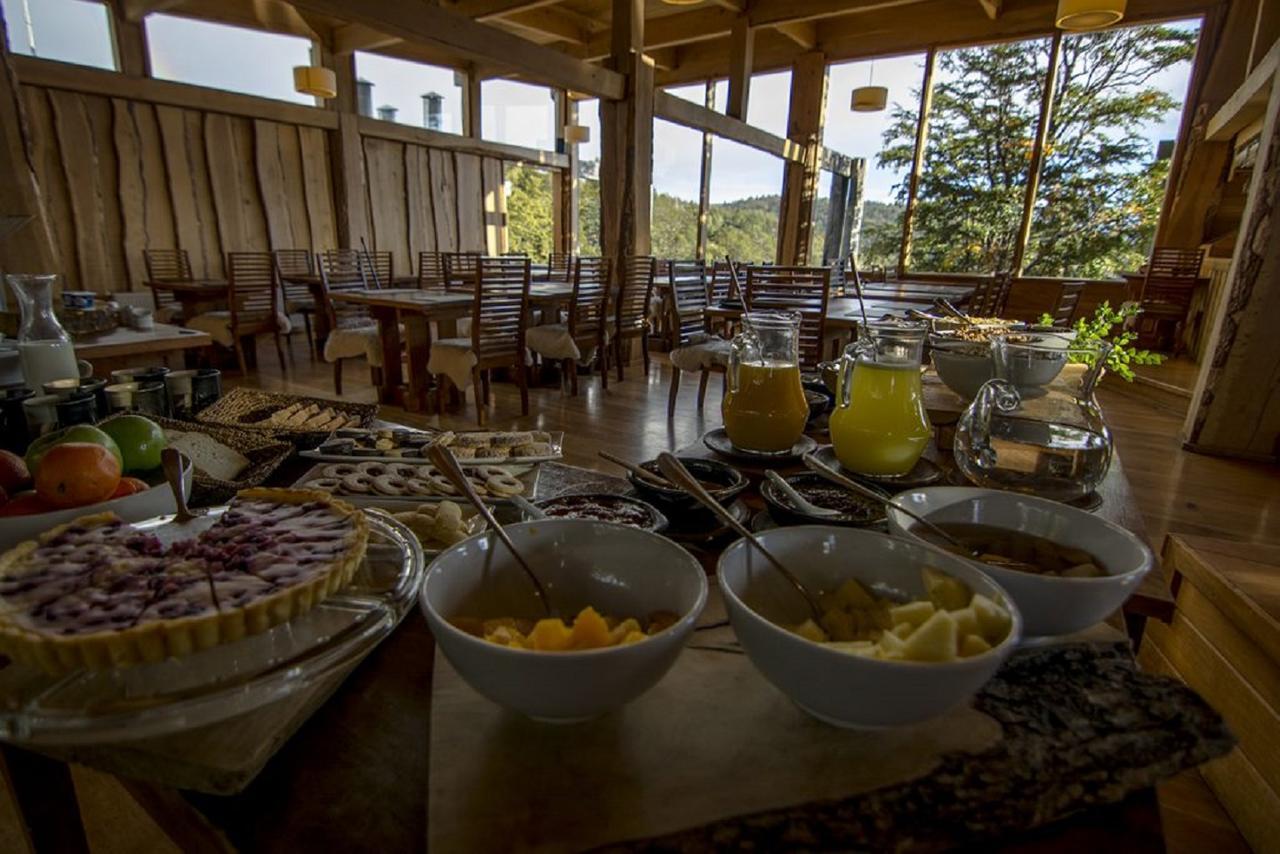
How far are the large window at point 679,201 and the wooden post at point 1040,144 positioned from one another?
396cm

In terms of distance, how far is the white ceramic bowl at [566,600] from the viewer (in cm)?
41

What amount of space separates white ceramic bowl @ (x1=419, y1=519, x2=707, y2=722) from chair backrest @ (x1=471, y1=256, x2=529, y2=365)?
10.9 feet

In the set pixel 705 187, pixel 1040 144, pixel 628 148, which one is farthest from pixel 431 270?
pixel 1040 144

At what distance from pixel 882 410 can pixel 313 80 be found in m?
6.85

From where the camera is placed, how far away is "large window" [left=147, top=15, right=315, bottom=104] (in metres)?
6.23

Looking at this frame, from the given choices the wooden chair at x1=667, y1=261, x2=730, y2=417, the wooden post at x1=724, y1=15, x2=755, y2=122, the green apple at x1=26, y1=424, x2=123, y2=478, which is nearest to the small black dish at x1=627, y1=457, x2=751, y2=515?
the green apple at x1=26, y1=424, x2=123, y2=478

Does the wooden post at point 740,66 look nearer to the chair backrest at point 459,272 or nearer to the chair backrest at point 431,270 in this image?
the chair backrest at point 459,272

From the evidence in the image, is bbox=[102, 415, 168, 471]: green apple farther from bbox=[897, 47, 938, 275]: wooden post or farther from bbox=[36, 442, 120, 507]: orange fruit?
bbox=[897, 47, 938, 275]: wooden post

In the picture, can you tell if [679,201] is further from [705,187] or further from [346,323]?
[346,323]

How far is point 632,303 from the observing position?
513 cm

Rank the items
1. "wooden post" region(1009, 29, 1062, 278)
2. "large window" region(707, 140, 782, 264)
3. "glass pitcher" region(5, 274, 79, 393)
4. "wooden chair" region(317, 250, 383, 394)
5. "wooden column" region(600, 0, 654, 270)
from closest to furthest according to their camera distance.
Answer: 1. "glass pitcher" region(5, 274, 79, 393)
2. "wooden chair" region(317, 250, 383, 394)
3. "wooden column" region(600, 0, 654, 270)
4. "wooden post" region(1009, 29, 1062, 278)
5. "large window" region(707, 140, 782, 264)

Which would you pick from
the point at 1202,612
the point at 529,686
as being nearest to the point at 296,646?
the point at 529,686

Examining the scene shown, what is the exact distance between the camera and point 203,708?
438mm

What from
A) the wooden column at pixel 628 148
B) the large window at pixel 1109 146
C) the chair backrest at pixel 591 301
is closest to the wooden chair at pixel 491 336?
the chair backrest at pixel 591 301
